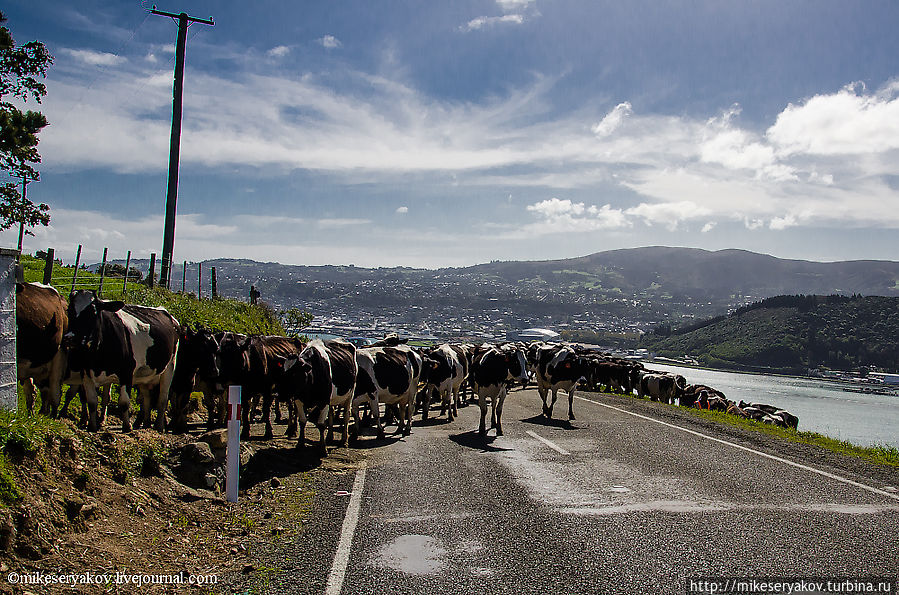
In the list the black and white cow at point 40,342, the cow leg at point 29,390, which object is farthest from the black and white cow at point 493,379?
the cow leg at point 29,390

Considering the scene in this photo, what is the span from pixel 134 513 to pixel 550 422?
11859 millimetres

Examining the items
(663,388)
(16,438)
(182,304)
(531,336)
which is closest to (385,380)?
(16,438)

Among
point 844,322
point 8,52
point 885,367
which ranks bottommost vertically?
point 885,367

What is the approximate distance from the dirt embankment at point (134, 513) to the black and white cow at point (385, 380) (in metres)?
4.28

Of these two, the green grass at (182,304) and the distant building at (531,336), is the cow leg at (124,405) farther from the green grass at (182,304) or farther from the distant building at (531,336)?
the distant building at (531,336)

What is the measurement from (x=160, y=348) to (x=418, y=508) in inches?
237

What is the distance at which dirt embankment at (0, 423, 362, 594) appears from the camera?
4.99m

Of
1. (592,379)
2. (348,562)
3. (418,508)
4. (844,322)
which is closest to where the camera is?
(348,562)

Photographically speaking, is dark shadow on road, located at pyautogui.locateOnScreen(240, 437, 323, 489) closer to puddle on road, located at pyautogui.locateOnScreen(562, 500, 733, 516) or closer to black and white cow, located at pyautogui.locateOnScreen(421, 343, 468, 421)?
puddle on road, located at pyautogui.locateOnScreen(562, 500, 733, 516)

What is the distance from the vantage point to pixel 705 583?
5148 mm

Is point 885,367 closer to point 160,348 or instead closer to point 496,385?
point 496,385

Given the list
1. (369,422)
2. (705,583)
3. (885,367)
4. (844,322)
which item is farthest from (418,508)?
(844,322)

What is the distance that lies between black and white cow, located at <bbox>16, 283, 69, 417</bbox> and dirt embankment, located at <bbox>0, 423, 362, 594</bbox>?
62.5 inches

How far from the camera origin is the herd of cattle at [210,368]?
8.97 meters
